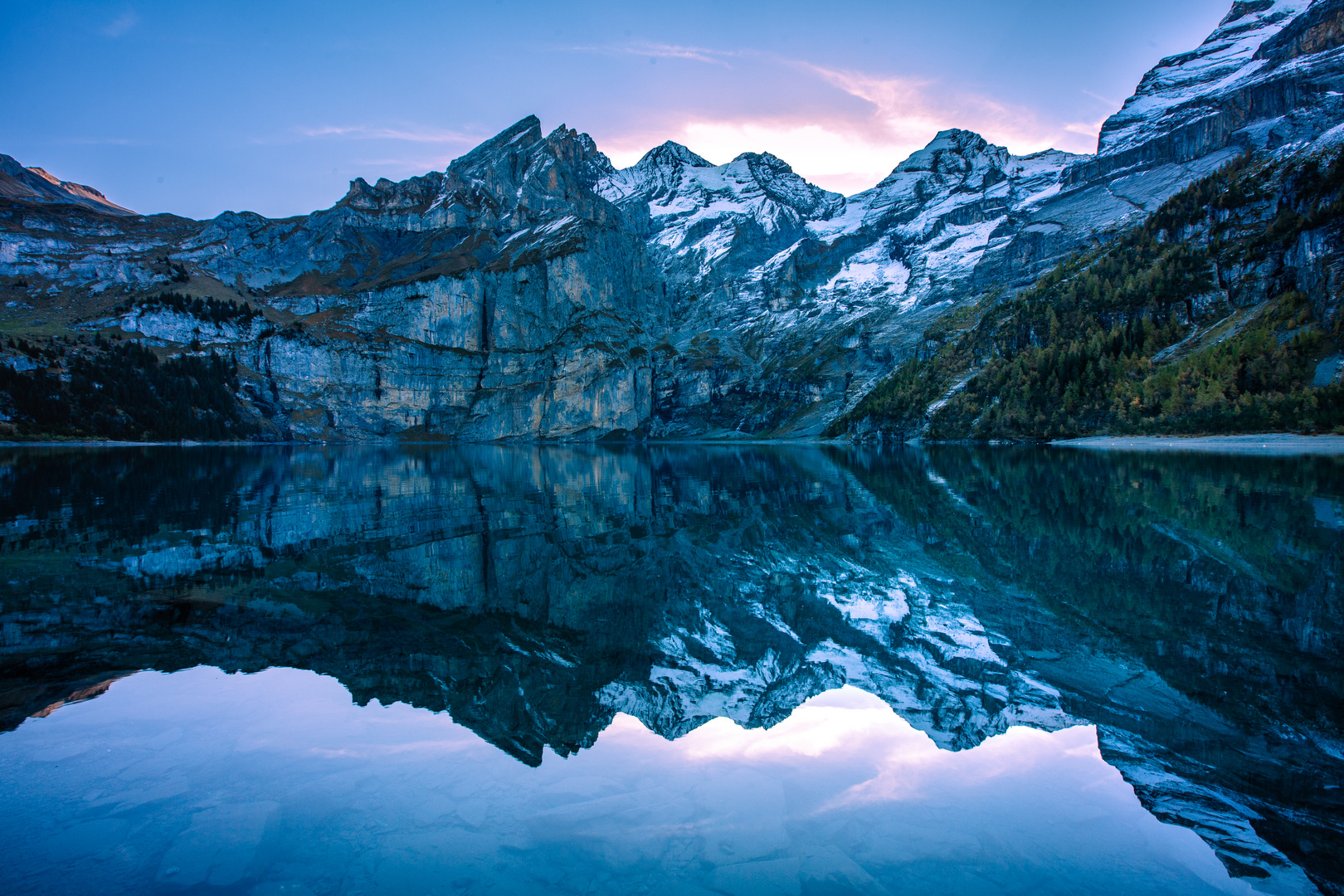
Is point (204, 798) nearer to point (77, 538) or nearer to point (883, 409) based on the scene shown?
point (77, 538)

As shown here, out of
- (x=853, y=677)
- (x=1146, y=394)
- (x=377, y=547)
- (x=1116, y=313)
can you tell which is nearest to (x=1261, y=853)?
(x=853, y=677)

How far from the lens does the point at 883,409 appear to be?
165 m

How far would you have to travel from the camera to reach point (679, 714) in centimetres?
951

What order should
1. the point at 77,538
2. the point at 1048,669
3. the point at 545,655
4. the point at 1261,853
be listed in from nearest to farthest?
1. the point at 1261,853
2. the point at 1048,669
3. the point at 545,655
4. the point at 77,538

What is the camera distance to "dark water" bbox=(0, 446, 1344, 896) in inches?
226

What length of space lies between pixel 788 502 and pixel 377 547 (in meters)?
19.8

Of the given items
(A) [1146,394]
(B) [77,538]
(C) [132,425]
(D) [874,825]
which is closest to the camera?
(D) [874,825]

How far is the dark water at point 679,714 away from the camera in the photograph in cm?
575

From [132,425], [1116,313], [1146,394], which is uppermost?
[1116,313]

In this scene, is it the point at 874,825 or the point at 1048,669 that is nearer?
the point at 874,825

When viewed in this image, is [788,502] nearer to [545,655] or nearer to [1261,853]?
[545,655]

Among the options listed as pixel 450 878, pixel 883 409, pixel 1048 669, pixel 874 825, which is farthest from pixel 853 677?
pixel 883 409

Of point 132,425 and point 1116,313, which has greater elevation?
point 1116,313

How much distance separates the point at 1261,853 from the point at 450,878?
7.03 meters
